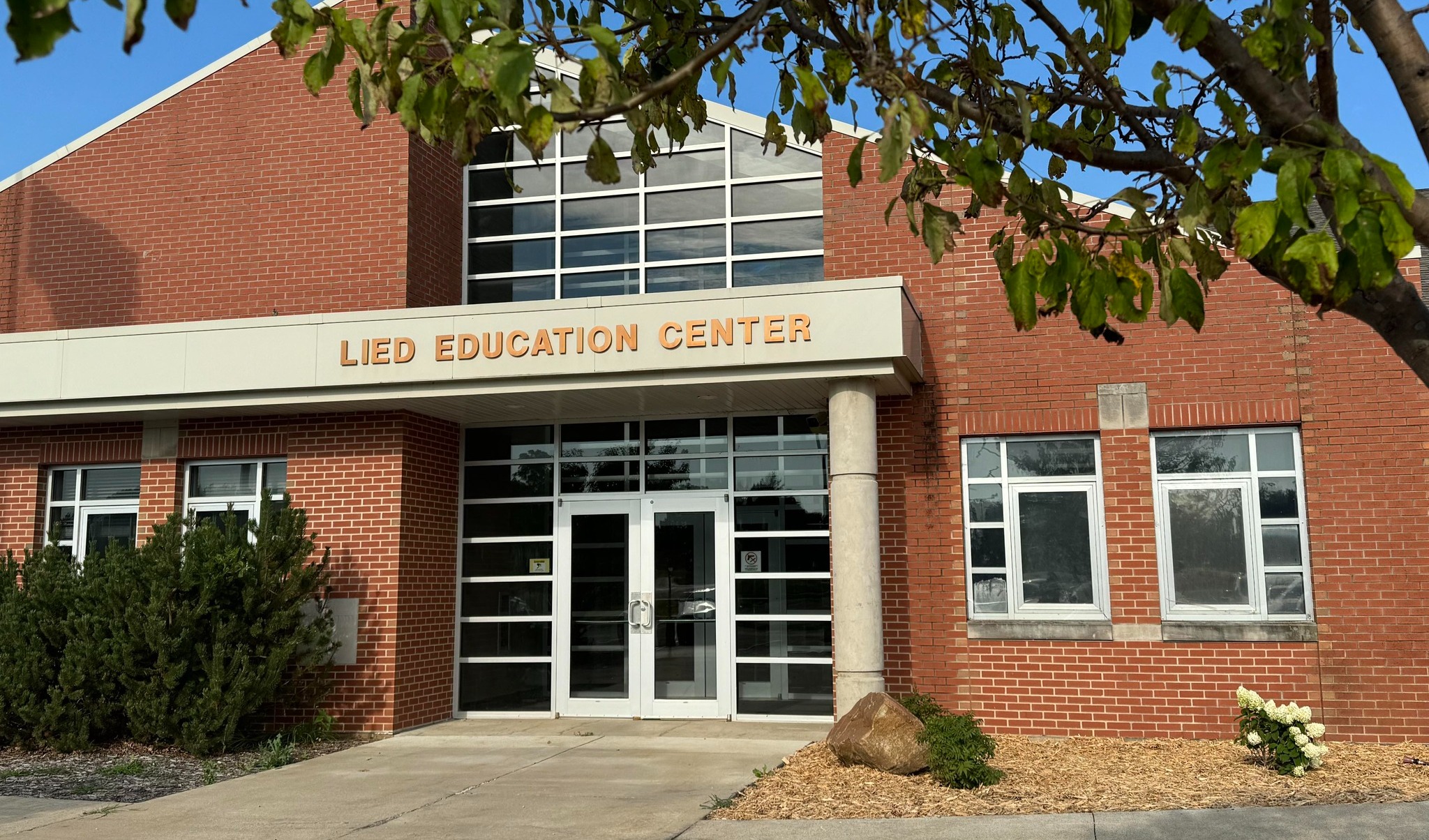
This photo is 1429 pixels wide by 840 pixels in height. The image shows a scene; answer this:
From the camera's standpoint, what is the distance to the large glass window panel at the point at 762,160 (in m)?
13.6

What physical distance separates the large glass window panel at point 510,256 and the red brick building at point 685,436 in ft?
0.15

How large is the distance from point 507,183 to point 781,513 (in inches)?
204

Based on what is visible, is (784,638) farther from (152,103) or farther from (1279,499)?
(152,103)

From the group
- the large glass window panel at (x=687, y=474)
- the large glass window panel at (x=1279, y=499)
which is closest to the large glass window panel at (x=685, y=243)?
the large glass window panel at (x=687, y=474)

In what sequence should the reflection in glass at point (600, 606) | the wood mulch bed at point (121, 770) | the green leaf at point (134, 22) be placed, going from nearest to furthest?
1. the green leaf at point (134, 22)
2. the wood mulch bed at point (121, 770)
3. the reflection in glass at point (600, 606)

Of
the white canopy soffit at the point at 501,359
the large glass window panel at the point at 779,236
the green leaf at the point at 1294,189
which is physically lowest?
the green leaf at the point at 1294,189

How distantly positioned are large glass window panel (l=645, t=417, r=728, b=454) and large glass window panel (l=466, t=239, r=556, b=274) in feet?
7.88

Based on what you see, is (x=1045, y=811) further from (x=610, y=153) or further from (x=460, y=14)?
(x=460, y=14)

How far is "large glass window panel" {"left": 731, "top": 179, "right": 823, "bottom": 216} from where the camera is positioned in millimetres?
13609

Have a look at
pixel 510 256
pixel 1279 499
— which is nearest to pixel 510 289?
pixel 510 256

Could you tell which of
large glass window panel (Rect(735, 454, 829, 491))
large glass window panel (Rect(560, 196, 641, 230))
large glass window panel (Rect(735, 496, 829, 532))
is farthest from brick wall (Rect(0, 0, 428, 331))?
large glass window panel (Rect(735, 496, 829, 532))

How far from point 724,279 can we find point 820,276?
1106 mm

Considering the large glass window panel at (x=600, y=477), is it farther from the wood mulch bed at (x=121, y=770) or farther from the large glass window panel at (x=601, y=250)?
the wood mulch bed at (x=121, y=770)

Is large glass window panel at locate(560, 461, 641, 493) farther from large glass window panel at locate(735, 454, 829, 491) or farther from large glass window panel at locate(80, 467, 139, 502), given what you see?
large glass window panel at locate(80, 467, 139, 502)
